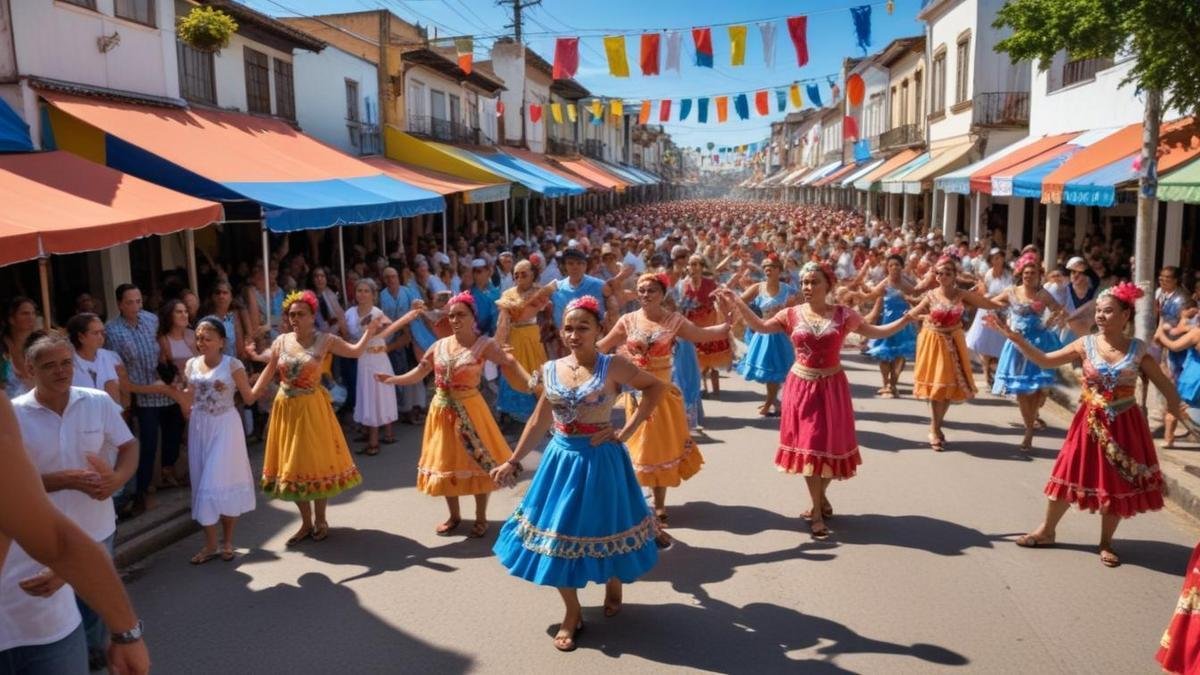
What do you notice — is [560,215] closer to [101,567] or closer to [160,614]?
[160,614]

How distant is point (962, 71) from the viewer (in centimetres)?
2556

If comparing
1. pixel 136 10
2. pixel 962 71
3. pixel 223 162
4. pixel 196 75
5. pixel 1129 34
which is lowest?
pixel 223 162

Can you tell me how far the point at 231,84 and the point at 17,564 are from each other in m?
13.5

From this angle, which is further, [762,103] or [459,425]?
[762,103]

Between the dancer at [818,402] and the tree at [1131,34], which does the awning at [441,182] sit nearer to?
the tree at [1131,34]

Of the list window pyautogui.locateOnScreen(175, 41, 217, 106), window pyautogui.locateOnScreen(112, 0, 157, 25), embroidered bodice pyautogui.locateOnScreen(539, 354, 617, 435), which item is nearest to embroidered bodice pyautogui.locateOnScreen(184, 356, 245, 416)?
embroidered bodice pyautogui.locateOnScreen(539, 354, 617, 435)

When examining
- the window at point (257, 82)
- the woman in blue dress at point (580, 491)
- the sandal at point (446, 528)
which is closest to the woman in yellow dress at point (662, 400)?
the sandal at point (446, 528)

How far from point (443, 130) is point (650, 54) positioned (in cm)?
809

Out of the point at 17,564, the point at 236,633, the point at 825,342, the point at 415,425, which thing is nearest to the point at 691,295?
the point at 415,425

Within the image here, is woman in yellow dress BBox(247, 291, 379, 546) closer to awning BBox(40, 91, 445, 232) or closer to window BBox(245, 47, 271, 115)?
awning BBox(40, 91, 445, 232)

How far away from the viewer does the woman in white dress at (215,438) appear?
6133 mm

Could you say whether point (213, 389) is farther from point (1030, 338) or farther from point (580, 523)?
point (1030, 338)

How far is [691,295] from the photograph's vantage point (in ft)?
34.7

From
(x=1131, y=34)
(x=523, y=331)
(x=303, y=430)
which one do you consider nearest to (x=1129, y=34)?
(x=1131, y=34)
